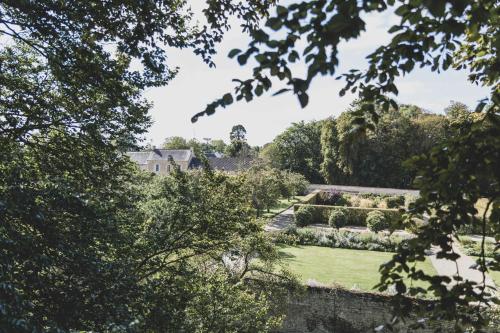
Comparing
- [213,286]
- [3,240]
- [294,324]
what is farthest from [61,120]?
[294,324]

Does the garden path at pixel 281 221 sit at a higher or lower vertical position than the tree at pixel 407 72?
lower

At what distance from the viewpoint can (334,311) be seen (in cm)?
1238

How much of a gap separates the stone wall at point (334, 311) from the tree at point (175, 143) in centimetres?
6984

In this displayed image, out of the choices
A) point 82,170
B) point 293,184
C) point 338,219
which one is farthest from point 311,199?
point 82,170

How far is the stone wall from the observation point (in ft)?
39.6

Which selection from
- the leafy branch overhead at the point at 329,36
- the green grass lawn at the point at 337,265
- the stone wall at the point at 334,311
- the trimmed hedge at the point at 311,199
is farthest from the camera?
the trimmed hedge at the point at 311,199

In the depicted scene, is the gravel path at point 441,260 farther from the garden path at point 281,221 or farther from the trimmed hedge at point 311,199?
the trimmed hedge at point 311,199

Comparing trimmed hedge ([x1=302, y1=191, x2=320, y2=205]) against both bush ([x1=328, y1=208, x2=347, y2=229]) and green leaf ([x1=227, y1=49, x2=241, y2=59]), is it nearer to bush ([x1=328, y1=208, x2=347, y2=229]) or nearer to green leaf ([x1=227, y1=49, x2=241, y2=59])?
bush ([x1=328, y1=208, x2=347, y2=229])

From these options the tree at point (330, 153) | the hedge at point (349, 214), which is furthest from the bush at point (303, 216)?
the tree at point (330, 153)

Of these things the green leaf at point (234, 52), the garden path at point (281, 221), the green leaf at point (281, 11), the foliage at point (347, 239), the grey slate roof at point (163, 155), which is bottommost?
the foliage at point (347, 239)

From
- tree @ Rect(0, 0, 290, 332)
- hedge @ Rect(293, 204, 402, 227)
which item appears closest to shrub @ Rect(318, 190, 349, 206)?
hedge @ Rect(293, 204, 402, 227)

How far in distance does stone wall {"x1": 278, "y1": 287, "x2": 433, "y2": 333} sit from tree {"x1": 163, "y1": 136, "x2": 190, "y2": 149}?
69.8m

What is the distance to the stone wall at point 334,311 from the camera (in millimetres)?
12070

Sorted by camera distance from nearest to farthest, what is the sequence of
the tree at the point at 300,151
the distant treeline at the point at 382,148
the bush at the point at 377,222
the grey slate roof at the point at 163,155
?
the bush at the point at 377,222, the distant treeline at the point at 382,148, the grey slate roof at the point at 163,155, the tree at the point at 300,151
